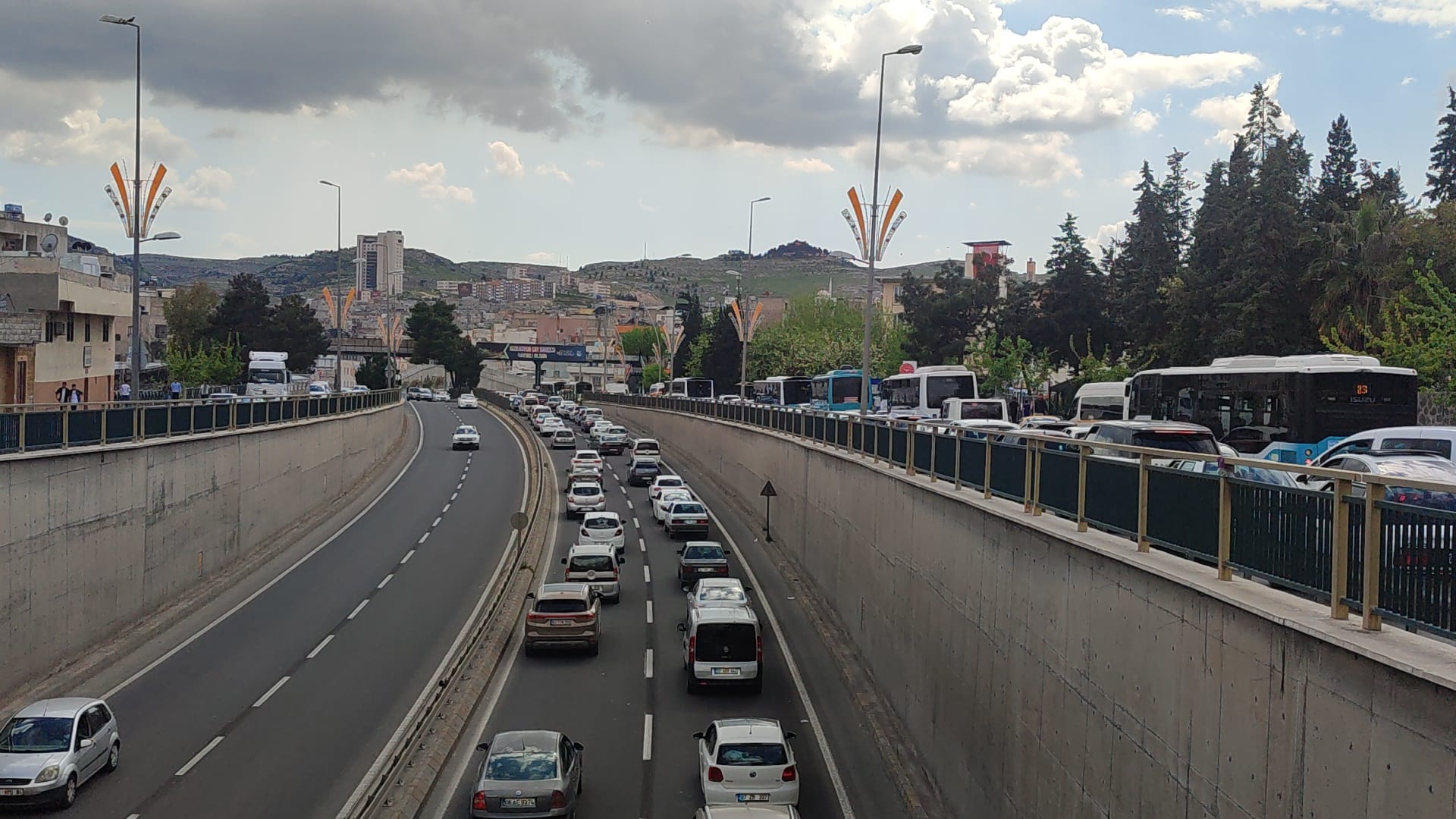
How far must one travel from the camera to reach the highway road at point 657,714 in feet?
56.6

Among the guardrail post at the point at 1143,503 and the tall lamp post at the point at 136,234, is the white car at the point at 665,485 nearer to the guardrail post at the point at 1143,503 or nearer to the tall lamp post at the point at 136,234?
the tall lamp post at the point at 136,234

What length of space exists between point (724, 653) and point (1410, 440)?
12130 mm

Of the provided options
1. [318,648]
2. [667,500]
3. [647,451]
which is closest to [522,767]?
[318,648]

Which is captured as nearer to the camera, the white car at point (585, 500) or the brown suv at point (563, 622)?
the brown suv at point (563, 622)

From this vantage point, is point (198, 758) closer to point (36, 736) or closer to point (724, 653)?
point (36, 736)

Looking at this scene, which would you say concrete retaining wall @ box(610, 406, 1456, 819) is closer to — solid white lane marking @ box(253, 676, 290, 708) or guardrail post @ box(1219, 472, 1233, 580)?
guardrail post @ box(1219, 472, 1233, 580)

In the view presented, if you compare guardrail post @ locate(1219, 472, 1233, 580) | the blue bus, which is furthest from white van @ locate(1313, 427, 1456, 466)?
the blue bus

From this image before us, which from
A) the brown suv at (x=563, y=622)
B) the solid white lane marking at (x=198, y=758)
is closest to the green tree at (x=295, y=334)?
the brown suv at (x=563, y=622)

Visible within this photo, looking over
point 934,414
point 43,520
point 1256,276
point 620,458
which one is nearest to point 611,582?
point 43,520

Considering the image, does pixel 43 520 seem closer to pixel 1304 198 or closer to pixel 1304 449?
pixel 1304 449

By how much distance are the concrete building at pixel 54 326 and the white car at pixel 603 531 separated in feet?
63.6

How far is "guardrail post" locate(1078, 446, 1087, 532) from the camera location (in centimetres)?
1247

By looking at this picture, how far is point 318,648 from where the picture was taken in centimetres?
2614

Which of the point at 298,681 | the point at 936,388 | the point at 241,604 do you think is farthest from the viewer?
the point at 936,388
